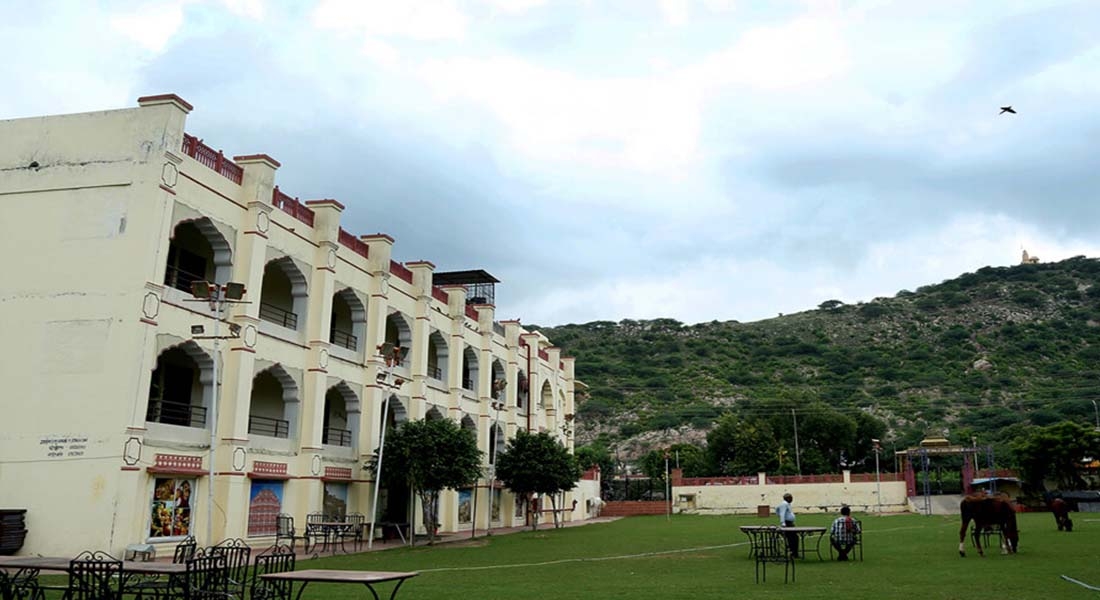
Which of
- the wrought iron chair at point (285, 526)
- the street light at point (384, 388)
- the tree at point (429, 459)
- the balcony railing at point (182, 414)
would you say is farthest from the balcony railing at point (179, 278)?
the tree at point (429, 459)

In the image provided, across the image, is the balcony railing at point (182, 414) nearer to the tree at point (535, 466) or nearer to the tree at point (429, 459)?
the tree at point (429, 459)

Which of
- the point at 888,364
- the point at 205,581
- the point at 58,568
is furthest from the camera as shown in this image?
the point at 888,364

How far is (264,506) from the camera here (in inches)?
1013

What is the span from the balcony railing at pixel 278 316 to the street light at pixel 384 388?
309 cm

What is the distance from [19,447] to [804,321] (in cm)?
12046

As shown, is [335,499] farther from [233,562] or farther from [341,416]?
[233,562]

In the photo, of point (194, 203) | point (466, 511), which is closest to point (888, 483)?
point (466, 511)

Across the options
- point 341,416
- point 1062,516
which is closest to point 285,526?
point 341,416

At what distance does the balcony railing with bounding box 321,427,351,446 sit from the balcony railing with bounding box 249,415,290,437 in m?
2.35

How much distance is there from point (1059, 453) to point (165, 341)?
45535mm

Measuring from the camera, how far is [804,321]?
129125mm

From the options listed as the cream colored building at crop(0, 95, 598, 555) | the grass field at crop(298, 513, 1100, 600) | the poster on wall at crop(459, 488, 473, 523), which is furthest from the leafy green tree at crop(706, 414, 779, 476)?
the cream colored building at crop(0, 95, 598, 555)

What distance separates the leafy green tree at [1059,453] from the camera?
4538 centimetres

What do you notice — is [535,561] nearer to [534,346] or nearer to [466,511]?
[466,511]
